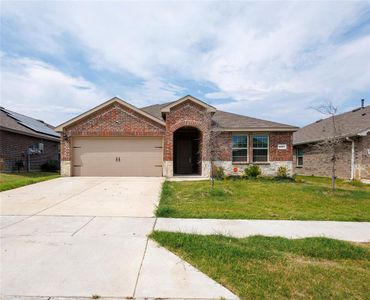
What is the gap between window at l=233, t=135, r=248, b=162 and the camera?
52.0 feet

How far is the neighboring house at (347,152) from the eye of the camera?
1537cm

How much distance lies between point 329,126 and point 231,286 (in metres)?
21.3

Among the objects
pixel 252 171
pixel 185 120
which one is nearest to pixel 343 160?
pixel 252 171

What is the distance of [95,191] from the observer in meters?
10.1

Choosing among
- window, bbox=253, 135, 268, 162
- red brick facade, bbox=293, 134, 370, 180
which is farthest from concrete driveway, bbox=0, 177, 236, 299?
red brick facade, bbox=293, 134, 370, 180

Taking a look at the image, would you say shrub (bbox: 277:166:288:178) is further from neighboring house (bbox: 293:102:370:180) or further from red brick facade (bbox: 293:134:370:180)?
neighboring house (bbox: 293:102:370:180)

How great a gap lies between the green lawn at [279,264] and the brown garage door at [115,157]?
1018cm

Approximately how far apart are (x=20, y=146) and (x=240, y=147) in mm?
14913

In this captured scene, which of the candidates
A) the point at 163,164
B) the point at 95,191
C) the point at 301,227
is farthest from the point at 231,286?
the point at 163,164

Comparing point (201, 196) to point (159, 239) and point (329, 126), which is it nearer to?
point (159, 239)

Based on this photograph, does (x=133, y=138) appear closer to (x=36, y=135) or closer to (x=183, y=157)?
(x=183, y=157)

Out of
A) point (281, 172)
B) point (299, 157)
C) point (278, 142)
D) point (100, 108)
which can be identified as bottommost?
point (281, 172)

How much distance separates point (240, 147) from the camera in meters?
15.9

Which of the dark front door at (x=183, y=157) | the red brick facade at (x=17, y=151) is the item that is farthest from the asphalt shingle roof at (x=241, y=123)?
the red brick facade at (x=17, y=151)
